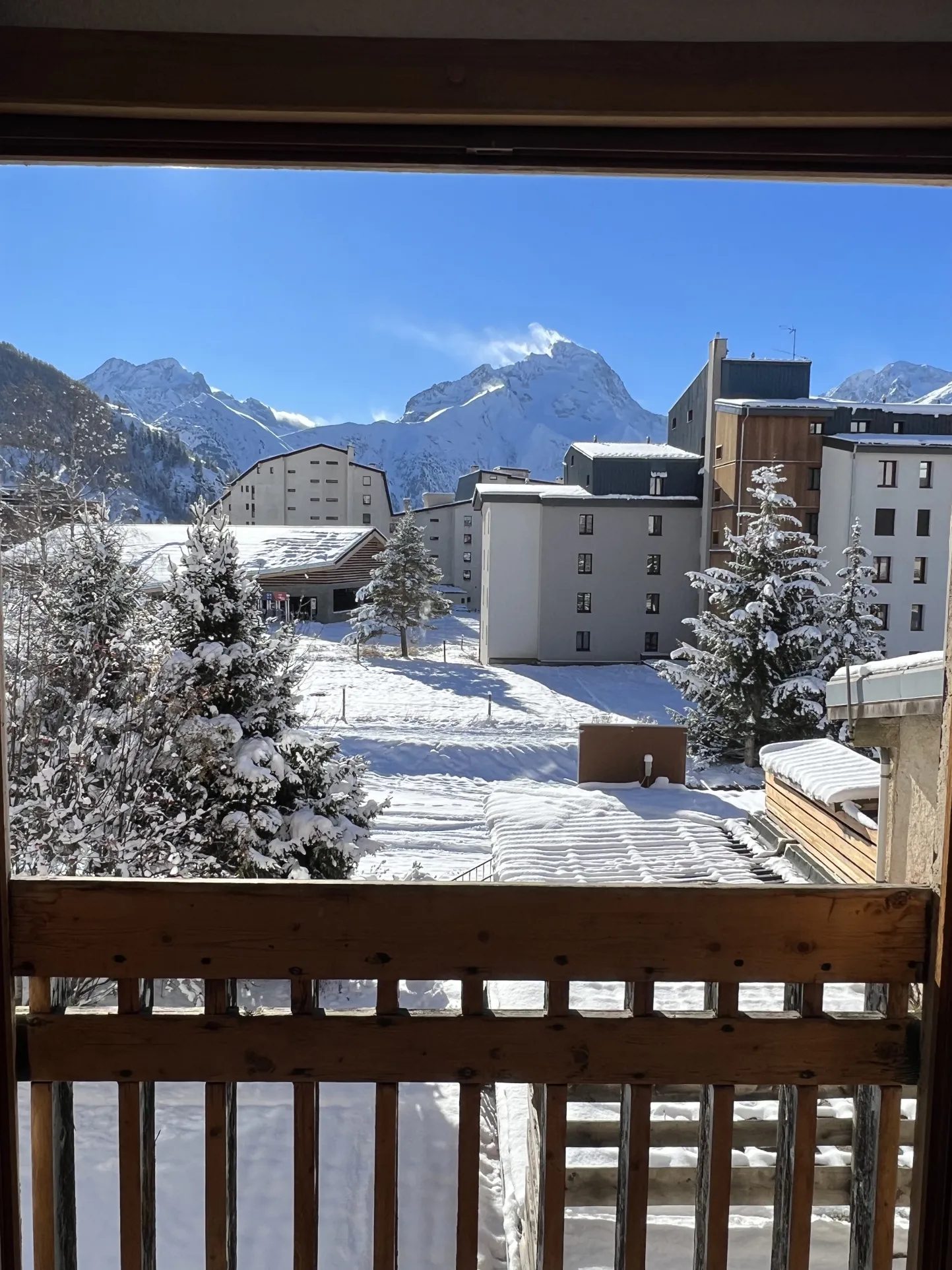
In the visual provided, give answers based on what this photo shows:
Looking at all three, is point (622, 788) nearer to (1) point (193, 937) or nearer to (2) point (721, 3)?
(1) point (193, 937)

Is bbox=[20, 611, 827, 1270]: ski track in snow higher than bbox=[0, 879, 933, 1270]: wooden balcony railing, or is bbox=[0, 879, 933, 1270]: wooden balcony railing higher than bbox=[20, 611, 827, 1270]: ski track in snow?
bbox=[0, 879, 933, 1270]: wooden balcony railing

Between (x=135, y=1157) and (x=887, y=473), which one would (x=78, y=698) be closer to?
(x=135, y=1157)

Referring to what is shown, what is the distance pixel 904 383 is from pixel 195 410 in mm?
1472

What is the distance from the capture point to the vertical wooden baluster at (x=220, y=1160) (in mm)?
983

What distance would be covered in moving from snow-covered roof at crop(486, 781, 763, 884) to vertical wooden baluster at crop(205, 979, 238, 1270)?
154 cm

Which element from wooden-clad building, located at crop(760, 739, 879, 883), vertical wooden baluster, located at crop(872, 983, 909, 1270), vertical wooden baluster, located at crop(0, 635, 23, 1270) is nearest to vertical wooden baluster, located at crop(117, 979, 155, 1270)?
vertical wooden baluster, located at crop(0, 635, 23, 1270)

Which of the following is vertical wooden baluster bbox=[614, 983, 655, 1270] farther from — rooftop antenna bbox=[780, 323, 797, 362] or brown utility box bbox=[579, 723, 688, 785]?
brown utility box bbox=[579, 723, 688, 785]

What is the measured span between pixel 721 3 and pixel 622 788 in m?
2.97

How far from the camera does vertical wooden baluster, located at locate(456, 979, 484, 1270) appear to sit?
98 centimetres

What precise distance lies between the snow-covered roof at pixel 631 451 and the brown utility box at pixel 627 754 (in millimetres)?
1315

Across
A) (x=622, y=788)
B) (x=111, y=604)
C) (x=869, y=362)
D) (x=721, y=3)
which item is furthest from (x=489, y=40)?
(x=111, y=604)

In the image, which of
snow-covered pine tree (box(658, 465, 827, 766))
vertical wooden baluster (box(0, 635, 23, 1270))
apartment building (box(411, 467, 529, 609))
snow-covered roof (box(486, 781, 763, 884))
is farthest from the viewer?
snow-covered pine tree (box(658, 465, 827, 766))

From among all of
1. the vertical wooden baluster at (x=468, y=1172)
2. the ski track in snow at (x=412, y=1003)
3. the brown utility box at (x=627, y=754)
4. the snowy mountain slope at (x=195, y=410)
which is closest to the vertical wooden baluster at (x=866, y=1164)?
the vertical wooden baluster at (x=468, y=1172)

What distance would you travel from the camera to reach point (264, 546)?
3076 mm
